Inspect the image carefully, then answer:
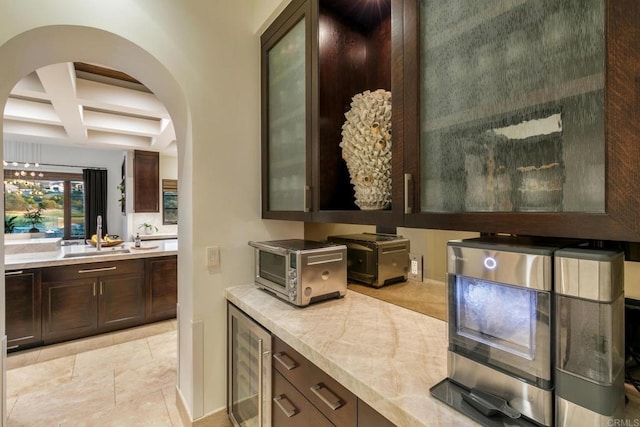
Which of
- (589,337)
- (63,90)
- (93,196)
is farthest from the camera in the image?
(93,196)

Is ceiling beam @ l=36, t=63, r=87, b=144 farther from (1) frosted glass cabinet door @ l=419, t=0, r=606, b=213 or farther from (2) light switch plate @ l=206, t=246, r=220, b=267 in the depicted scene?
(1) frosted glass cabinet door @ l=419, t=0, r=606, b=213

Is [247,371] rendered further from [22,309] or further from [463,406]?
[22,309]

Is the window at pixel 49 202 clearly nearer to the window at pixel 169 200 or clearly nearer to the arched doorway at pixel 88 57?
→ the window at pixel 169 200

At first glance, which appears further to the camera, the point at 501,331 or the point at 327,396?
the point at 327,396

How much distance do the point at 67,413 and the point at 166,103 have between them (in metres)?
2.24

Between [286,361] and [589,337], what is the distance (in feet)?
3.42

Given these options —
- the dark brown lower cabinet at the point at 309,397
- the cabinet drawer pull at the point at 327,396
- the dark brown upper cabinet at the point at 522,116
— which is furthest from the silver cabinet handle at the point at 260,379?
the dark brown upper cabinet at the point at 522,116

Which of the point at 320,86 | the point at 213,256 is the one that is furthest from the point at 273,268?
the point at 320,86

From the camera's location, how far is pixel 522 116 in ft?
2.54

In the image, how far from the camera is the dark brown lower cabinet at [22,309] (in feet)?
9.25

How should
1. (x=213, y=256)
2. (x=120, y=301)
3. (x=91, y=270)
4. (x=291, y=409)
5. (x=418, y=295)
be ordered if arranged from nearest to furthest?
(x=291, y=409)
(x=418, y=295)
(x=213, y=256)
(x=91, y=270)
(x=120, y=301)

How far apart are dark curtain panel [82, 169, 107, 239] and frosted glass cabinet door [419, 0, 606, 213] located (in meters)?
6.63

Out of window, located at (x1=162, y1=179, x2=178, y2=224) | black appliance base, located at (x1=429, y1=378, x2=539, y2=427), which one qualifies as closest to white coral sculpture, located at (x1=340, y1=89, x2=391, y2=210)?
black appliance base, located at (x1=429, y1=378, x2=539, y2=427)

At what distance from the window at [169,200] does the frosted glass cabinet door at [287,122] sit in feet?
15.0
